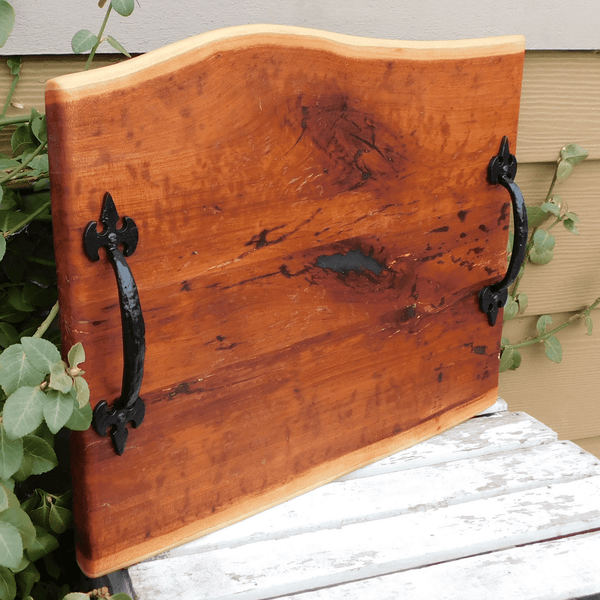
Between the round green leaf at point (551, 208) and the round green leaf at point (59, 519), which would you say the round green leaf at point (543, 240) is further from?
the round green leaf at point (59, 519)

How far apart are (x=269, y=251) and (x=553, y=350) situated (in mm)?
991

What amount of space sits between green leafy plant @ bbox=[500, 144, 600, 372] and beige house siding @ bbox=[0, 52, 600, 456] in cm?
2

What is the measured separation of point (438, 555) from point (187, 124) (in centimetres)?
63

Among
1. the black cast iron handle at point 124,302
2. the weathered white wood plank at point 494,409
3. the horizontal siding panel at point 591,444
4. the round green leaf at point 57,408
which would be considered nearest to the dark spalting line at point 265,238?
the black cast iron handle at point 124,302

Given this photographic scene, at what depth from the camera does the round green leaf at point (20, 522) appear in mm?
759

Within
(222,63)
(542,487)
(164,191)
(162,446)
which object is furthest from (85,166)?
(542,487)

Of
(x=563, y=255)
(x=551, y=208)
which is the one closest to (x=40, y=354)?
(x=551, y=208)

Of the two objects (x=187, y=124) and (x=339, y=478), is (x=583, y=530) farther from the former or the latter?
(x=187, y=124)

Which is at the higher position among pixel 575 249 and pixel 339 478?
pixel 575 249

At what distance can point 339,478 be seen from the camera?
102cm

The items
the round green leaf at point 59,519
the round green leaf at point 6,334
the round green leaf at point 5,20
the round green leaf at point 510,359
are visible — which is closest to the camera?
the round green leaf at point 5,20

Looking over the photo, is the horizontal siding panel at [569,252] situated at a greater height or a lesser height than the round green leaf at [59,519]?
greater

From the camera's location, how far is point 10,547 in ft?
2.27

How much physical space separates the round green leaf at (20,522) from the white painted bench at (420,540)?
0.44 feet
